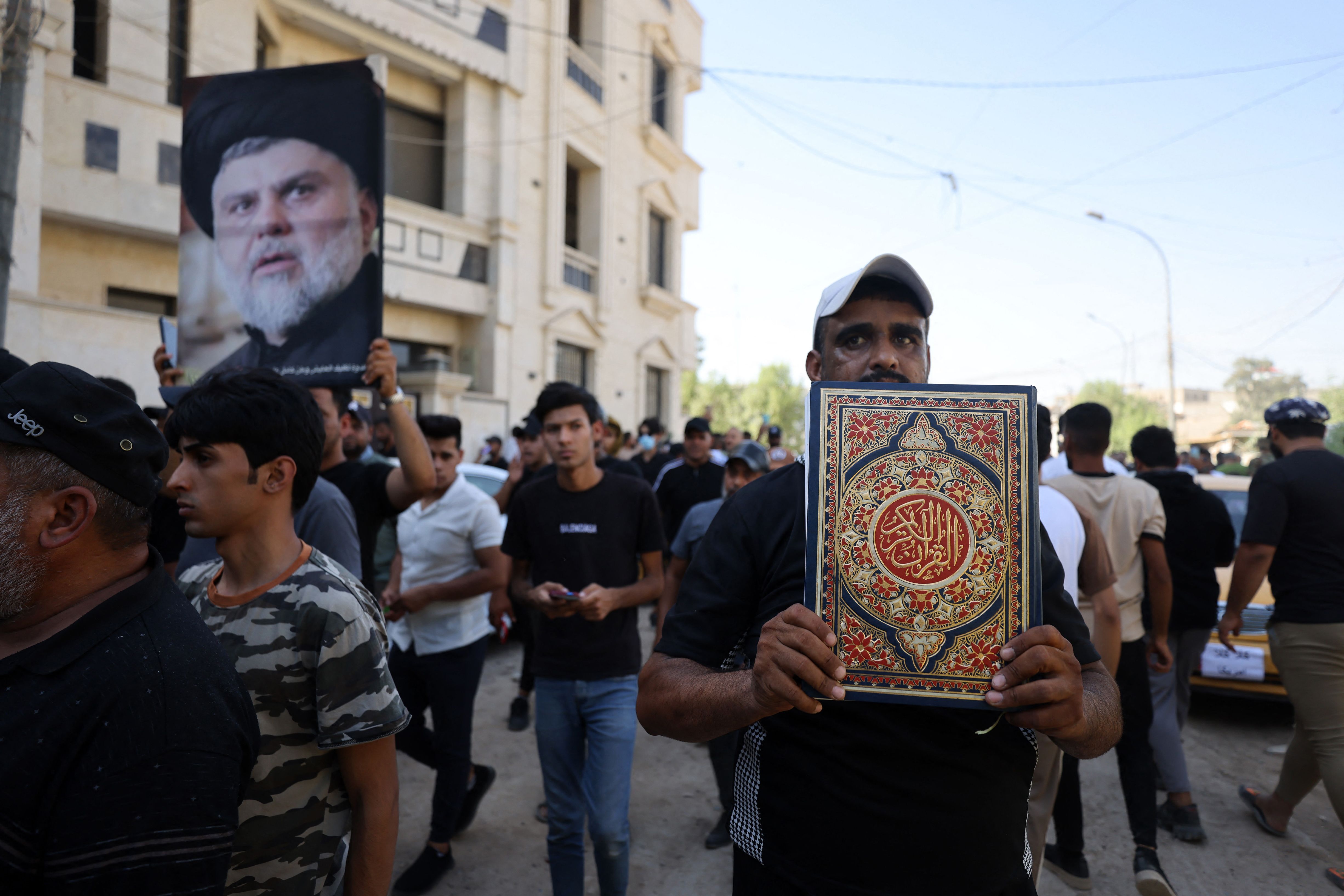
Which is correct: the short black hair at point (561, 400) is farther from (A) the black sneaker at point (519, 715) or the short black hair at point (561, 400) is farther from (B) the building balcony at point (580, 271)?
(B) the building balcony at point (580, 271)

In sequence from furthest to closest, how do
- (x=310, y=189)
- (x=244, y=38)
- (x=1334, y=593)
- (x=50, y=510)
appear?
(x=244, y=38), (x=1334, y=593), (x=310, y=189), (x=50, y=510)

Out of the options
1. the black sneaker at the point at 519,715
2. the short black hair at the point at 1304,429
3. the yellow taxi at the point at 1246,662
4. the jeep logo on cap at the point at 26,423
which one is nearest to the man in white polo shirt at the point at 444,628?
the black sneaker at the point at 519,715

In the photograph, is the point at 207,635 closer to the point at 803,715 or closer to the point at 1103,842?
the point at 803,715

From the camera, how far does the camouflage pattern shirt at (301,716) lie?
176 cm

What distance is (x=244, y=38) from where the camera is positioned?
1367cm

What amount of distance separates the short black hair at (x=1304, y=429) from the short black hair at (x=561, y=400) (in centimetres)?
380

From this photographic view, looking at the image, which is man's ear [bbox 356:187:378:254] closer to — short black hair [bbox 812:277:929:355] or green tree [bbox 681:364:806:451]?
short black hair [bbox 812:277:929:355]

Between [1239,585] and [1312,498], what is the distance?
1.90 feet

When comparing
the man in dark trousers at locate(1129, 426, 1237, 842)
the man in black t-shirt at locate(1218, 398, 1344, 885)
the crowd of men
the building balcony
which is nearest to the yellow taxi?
the man in dark trousers at locate(1129, 426, 1237, 842)

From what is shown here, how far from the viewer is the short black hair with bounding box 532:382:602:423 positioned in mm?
3740

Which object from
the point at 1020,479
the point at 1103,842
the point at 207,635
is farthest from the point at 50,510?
the point at 1103,842

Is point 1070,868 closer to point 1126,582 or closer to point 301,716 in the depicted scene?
point 1126,582

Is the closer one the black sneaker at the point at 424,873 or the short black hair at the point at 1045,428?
the short black hair at the point at 1045,428

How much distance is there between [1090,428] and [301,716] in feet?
12.8
